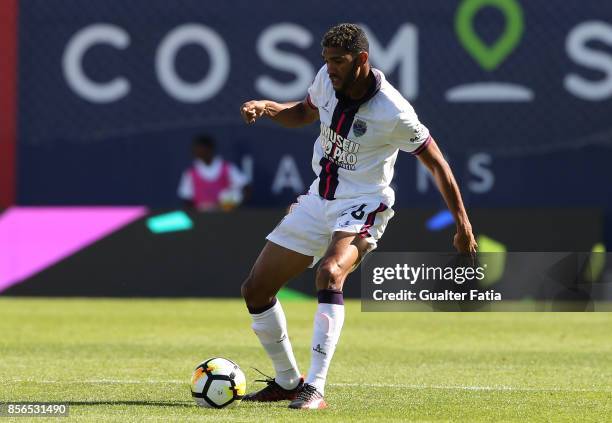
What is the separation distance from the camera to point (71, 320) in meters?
14.7

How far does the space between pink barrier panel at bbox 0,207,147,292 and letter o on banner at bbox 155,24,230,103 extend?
9.42 ft

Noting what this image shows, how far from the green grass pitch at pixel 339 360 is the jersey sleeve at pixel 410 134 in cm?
156

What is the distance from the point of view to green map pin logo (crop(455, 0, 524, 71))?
19.9m

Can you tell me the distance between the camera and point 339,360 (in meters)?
11.0

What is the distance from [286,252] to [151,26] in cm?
1265

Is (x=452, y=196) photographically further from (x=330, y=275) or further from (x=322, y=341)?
(x=322, y=341)

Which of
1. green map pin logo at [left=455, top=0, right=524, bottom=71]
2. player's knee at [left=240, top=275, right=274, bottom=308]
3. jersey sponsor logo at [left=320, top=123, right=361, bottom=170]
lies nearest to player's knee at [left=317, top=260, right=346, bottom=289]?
player's knee at [left=240, top=275, right=274, bottom=308]

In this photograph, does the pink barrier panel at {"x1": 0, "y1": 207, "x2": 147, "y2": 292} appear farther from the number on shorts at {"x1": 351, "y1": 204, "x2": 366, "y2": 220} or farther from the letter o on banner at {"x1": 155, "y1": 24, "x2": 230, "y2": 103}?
the number on shorts at {"x1": 351, "y1": 204, "x2": 366, "y2": 220}

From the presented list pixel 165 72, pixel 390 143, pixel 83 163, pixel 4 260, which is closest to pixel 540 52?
pixel 165 72

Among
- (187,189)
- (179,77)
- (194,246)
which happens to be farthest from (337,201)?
(179,77)

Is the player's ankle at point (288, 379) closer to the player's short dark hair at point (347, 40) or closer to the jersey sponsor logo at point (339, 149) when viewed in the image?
the jersey sponsor logo at point (339, 149)

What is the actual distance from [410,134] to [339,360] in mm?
3462

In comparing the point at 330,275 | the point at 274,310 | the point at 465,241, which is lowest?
the point at 274,310

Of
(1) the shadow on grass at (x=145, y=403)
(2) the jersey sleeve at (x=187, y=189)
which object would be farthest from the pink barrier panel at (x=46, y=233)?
(1) the shadow on grass at (x=145, y=403)
